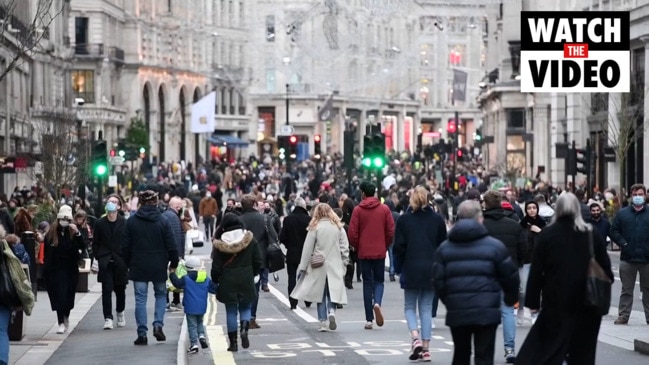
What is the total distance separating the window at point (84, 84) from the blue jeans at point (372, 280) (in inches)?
2949

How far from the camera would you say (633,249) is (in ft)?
77.7

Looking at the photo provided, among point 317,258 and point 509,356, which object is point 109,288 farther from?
point 509,356

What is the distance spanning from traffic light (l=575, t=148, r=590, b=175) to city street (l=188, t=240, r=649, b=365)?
851 inches

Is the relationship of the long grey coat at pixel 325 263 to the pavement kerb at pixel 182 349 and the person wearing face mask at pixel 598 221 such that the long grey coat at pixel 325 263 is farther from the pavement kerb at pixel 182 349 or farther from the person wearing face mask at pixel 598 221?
the person wearing face mask at pixel 598 221

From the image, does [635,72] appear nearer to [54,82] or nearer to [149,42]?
[54,82]

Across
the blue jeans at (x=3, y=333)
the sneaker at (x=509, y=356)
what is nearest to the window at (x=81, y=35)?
the sneaker at (x=509, y=356)

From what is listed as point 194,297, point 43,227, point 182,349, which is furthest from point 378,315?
point 43,227

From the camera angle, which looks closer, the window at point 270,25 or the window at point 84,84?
the window at point 84,84

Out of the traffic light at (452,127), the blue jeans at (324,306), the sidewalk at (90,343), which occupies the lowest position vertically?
the sidewalk at (90,343)

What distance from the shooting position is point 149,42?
106 m

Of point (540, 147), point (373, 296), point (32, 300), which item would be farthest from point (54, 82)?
A: point (32, 300)

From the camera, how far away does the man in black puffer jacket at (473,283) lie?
14430 millimetres

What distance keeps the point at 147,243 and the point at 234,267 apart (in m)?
1.84

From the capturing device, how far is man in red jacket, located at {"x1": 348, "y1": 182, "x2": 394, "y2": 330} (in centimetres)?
2267
